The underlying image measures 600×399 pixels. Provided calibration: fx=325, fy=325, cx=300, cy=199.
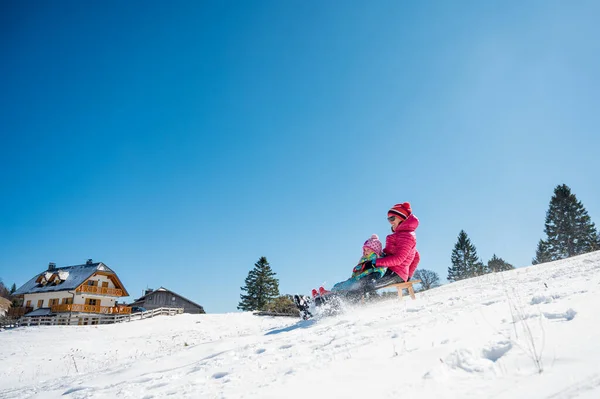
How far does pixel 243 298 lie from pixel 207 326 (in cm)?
3342

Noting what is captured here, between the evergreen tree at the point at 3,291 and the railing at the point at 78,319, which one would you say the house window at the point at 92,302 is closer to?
the railing at the point at 78,319

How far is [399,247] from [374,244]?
59 centimetres

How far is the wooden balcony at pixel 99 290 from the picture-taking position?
122 ft

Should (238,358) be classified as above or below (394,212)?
below

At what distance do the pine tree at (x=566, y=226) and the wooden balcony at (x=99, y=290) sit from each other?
5794 cm

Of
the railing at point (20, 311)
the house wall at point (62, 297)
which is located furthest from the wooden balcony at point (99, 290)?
the railing at point (20, 311)

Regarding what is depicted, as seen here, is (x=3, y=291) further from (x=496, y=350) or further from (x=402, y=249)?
(x=496, y=350)

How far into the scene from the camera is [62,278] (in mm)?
39188

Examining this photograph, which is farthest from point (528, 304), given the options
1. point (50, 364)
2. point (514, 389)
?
point (50, 364)

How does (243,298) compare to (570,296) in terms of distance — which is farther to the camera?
(243,298)

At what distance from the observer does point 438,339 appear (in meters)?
3.14

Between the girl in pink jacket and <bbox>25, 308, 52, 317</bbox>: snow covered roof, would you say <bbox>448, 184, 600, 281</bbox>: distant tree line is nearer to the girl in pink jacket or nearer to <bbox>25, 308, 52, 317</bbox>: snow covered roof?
the girl in pink jacket

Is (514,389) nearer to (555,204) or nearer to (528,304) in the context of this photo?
(528,304)

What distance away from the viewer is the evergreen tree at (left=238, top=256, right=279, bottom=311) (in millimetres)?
47500
